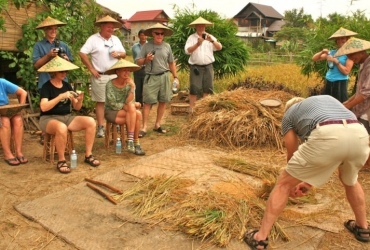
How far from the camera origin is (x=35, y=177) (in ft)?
13.8

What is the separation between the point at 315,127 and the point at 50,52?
3.85m

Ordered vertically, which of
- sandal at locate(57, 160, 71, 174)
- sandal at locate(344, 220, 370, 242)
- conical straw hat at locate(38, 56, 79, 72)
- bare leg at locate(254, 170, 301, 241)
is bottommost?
sandal at locate(344, 220, 370, 242)

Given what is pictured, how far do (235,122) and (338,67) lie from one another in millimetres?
1801

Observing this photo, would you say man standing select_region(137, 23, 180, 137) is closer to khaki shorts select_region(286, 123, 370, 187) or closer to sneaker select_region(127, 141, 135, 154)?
sneaker select_region(127, 141, 135, 154)

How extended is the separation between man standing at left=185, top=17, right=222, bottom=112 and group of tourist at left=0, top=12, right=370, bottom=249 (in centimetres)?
2

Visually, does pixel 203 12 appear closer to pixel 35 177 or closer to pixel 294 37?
pixel 35 177

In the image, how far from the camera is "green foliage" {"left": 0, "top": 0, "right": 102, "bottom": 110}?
6.06m

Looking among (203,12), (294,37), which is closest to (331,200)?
(203,12)

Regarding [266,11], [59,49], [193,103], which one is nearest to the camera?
[59,49]

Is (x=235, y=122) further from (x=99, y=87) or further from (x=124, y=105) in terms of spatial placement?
(x=99, y=87)

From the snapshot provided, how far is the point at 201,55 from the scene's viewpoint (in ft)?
22.6

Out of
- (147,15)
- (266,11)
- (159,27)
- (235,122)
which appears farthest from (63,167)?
(147,15)

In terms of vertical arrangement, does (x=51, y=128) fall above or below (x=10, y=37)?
below

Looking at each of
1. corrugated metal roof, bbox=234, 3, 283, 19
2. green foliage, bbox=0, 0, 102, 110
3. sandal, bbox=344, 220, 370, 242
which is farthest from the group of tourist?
corrugated metal roof, bbox=234, 3, 283, 19
